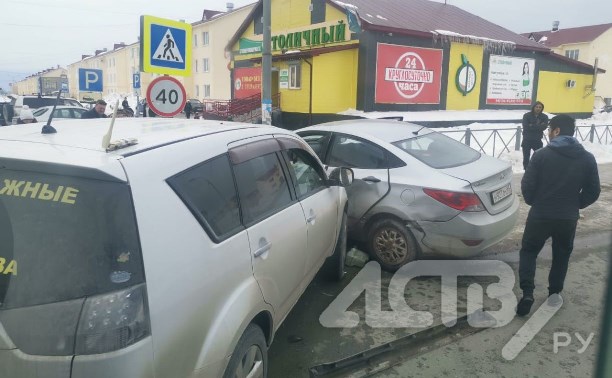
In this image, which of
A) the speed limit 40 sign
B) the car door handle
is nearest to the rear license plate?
the car door handle

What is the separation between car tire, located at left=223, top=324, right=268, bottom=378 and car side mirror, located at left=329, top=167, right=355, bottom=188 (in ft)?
6.08

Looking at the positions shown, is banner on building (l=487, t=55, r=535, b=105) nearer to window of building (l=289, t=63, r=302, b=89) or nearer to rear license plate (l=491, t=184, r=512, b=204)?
window of building (l=289, t=63, r=302, b=89)

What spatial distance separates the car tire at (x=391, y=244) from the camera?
15.1 feet

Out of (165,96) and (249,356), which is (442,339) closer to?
(249,356)

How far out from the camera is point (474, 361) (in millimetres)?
3230

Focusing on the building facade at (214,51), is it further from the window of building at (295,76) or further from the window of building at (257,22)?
the window of building at (295,76)

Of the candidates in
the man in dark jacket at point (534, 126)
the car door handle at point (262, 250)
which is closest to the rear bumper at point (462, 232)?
the car door handle at point (262, 250)

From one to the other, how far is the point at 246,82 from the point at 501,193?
70.6 feet

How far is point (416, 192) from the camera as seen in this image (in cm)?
450

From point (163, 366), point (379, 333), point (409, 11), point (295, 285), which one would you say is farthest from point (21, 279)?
point (409, 11)

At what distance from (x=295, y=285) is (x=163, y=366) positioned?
140cm

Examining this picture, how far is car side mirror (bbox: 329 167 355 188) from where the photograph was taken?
4117mm

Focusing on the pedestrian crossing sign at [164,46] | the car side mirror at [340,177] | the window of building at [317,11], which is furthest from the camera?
the window of building at [317,11]

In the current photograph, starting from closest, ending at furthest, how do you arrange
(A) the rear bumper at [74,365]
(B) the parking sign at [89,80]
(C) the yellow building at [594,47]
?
(A) the rear bumper at [74,365], (B) the parking sign at [89,80], (C) the yellow building at [594,47]
